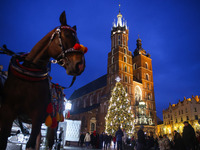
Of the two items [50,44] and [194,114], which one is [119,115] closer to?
[50,44]

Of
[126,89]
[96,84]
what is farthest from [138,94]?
[96,84]

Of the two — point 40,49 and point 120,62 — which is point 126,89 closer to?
point 120,62

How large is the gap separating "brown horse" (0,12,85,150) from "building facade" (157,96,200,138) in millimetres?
41932

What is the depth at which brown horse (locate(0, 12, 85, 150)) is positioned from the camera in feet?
6.97

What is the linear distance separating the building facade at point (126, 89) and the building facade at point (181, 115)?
9.87m

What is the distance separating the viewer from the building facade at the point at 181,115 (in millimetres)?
40909

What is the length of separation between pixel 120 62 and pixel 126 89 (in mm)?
7302

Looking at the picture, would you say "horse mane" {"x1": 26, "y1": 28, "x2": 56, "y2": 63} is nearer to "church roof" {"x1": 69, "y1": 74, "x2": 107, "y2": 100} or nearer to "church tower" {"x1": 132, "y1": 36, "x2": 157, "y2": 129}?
"church tower" {"x1": 132, "y1": 36, "x2": 157, "y2": 129}

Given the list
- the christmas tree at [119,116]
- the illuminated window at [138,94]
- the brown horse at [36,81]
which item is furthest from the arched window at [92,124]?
the brown horse at [36,81]

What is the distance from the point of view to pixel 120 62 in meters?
41.0

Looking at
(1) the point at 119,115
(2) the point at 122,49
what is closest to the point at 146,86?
(2) the point at 122,49

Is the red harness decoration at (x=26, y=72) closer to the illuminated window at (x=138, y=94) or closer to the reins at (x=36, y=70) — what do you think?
the reins at (x=36, y=70)

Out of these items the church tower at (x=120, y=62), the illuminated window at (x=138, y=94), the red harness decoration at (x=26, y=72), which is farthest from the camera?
the illuminated window at (x=138, y=94)

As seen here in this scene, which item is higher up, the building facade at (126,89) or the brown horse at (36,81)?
the building facade at (126,89)
